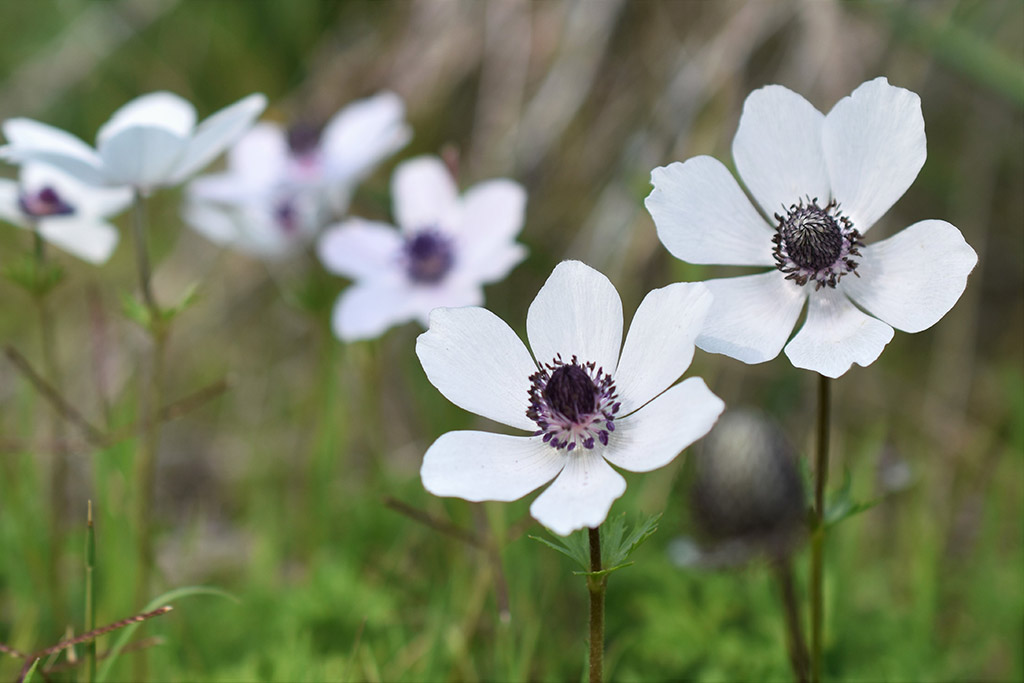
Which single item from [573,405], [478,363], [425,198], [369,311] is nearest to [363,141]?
[425,198]

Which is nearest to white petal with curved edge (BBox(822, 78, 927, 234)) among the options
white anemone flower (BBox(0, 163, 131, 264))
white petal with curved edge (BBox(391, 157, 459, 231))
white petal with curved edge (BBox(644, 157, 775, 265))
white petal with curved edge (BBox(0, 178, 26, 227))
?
white petal with curved edge (BBox(644, 157, 775, 265))

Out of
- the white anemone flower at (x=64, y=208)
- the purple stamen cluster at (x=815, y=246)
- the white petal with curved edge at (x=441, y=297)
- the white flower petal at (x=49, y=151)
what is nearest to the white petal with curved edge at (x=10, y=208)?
the white anemone flower at (x=64, y=208)

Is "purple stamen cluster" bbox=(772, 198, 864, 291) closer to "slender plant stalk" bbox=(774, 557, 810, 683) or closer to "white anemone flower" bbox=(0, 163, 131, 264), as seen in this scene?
"slender plant stalk" bbox=(774, 557, 810, 683)

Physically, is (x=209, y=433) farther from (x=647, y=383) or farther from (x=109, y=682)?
(x=647, y=383)

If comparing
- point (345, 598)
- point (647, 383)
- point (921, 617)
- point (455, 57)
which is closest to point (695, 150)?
point (455, 57)

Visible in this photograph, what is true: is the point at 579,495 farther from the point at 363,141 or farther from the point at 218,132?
the point at 363,141

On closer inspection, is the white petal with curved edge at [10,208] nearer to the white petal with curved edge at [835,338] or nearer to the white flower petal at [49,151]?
the white flower petal at [49,151]
